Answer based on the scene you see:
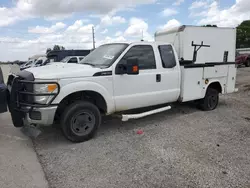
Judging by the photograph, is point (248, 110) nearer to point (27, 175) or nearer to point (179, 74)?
point (179, 74)

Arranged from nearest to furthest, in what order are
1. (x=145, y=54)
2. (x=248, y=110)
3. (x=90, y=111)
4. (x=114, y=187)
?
(x=114, y=187) → (x=90, y=111) → (x=145, y=54) → (x=248, y=110)

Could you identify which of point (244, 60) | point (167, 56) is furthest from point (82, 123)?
point (244, 60)

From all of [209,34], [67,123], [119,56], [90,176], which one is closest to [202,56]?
[209,34]

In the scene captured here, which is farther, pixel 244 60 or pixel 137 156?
pixel 244 60

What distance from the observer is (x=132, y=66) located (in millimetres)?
4387

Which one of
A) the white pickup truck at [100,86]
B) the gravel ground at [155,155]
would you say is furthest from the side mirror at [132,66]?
the gravel ground at [155,155]

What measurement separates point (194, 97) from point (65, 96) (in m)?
3.48

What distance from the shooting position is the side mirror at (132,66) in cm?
432

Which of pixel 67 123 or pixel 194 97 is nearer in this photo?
pixel 67 123

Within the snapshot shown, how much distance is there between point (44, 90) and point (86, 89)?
2.42 feet

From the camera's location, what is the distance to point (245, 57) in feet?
66.0

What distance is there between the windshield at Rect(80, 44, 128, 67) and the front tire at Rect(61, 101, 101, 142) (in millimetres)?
942

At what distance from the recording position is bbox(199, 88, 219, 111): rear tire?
629cm

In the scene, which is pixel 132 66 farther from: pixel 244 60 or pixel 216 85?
pixel 244 60
